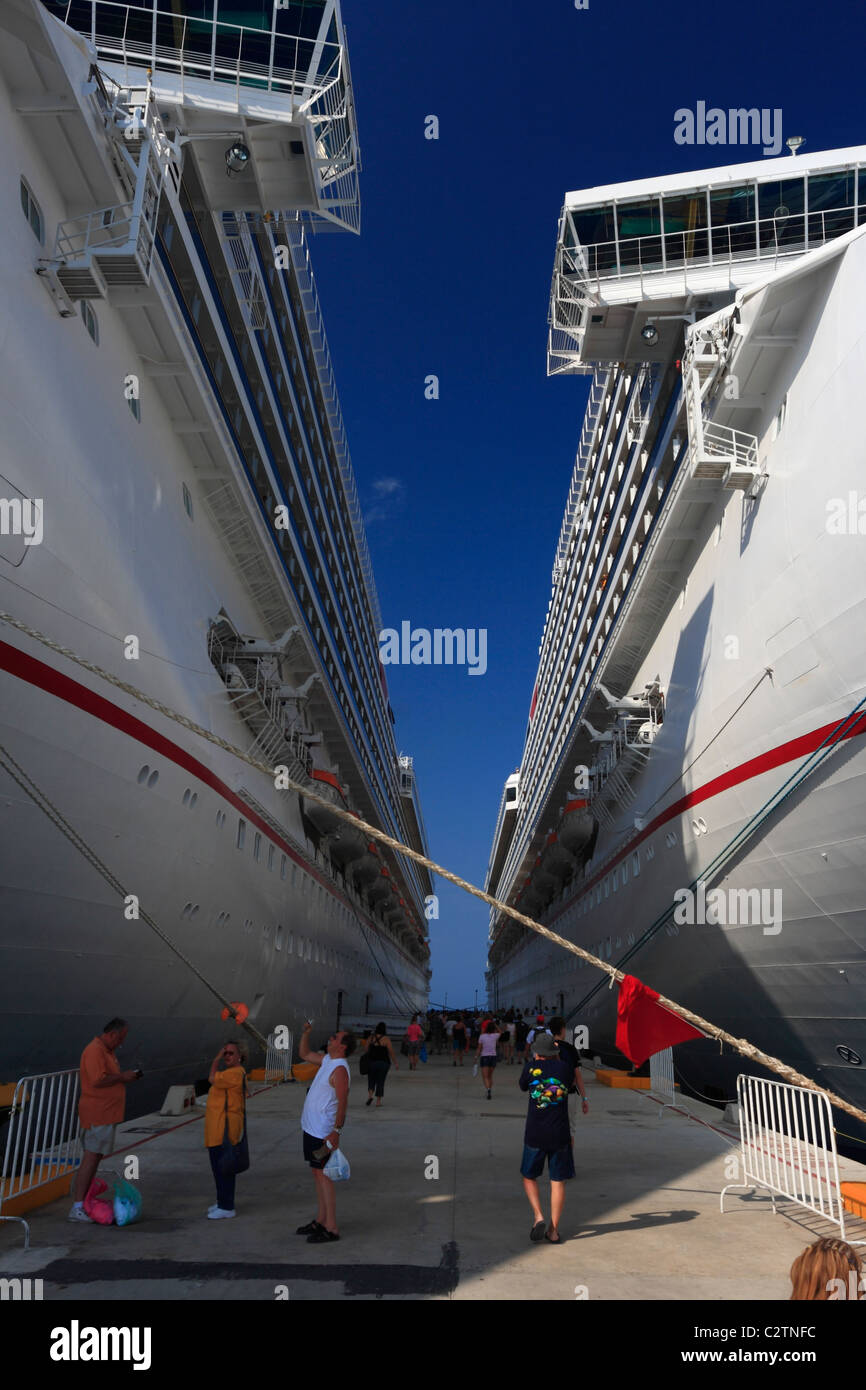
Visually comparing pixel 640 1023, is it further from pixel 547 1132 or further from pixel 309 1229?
pixel 309 1229

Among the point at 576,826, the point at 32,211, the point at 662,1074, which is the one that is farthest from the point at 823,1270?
the point at 576,826

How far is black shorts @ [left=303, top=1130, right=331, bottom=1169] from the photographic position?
17.6 ft

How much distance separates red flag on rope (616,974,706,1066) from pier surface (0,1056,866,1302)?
1101 millimetres

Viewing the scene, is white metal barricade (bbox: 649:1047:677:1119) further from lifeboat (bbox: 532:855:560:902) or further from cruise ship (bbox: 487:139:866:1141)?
lifeboat (bbox: 532:855:560:902)

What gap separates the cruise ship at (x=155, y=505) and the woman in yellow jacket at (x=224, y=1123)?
2.20m

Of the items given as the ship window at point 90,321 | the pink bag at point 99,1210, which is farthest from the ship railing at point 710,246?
the pink bag at point 99,1210

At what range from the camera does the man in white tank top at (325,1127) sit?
17.6ft

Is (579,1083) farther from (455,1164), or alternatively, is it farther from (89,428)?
(89,428)

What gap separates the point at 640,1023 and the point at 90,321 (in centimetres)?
988

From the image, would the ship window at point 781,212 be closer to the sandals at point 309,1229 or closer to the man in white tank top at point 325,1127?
the man in white tank top at point 325,1127

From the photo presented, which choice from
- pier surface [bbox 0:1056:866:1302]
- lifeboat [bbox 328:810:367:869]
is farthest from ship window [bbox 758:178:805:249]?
lifeboat [bbox 328:810:367:869]

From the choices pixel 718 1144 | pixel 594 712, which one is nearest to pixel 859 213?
pixel 594 712

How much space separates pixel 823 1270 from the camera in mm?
2869
